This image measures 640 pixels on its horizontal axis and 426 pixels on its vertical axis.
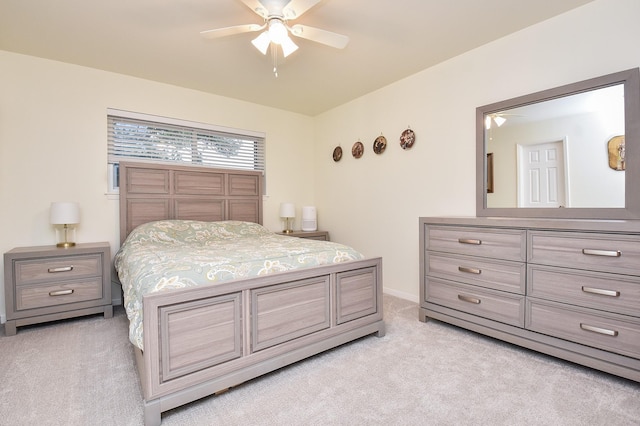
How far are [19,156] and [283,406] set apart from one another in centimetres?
342

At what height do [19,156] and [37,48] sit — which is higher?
[37,48]

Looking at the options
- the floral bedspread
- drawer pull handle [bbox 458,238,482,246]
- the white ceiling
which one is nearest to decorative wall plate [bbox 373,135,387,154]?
the white ceiling

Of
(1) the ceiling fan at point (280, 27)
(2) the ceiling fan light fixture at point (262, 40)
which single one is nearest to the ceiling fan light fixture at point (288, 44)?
(1) the ceiling fan at point (280, 27)

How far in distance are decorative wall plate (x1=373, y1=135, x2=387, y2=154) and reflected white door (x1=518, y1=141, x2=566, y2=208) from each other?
5.06 ft

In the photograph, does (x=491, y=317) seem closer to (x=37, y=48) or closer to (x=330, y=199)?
(x=330, y=199)

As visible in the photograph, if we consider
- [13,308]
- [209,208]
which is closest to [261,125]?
[209,208]

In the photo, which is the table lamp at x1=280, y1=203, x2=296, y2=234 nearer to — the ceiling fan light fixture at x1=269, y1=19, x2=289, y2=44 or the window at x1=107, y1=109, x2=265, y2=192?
the window at x1=107, y1=109, x2=265, y2=192

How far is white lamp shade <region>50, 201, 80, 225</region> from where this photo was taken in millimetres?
2916

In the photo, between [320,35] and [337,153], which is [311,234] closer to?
[337,153]

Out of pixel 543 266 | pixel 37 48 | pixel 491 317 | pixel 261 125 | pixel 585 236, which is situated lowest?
pixel 491 317

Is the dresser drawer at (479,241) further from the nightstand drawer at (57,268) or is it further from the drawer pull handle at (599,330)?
the nightstand drawer at (57,268)

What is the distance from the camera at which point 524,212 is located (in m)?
2.53

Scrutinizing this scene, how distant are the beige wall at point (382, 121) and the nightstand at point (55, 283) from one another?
1.61 ft

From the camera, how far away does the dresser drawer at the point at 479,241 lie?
Answer: 7.45 ft
